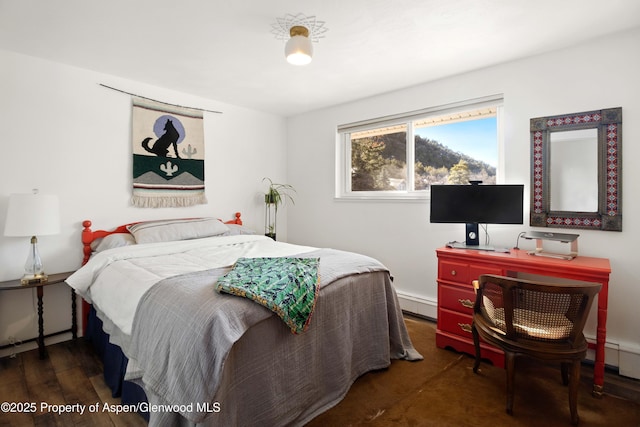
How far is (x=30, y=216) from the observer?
2393 millimetres

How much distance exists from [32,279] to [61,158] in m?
1.05

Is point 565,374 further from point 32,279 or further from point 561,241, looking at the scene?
point 32,279

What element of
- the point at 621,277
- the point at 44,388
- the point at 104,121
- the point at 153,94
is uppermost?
the point at 153,94

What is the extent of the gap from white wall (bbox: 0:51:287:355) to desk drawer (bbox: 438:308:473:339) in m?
2.85

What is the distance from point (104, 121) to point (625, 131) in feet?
14.1

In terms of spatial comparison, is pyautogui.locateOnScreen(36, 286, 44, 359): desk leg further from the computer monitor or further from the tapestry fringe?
the computer monitor

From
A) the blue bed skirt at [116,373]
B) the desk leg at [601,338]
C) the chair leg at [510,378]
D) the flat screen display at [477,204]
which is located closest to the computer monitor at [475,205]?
the flat screen display at [477,204]

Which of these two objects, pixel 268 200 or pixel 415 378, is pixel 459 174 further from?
pixel 268 200

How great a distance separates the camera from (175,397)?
1.35 m

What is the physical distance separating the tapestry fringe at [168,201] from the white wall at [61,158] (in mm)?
68

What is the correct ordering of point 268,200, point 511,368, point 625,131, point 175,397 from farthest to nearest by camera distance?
1. point 268,200
2. point 625,131
3. point 511,368
4. point 175,397

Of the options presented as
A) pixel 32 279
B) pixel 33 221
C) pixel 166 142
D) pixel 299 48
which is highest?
pixel 299 48

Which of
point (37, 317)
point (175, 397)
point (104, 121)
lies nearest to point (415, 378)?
point (175, 397)

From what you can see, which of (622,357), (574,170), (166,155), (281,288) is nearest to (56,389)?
(281,288)
